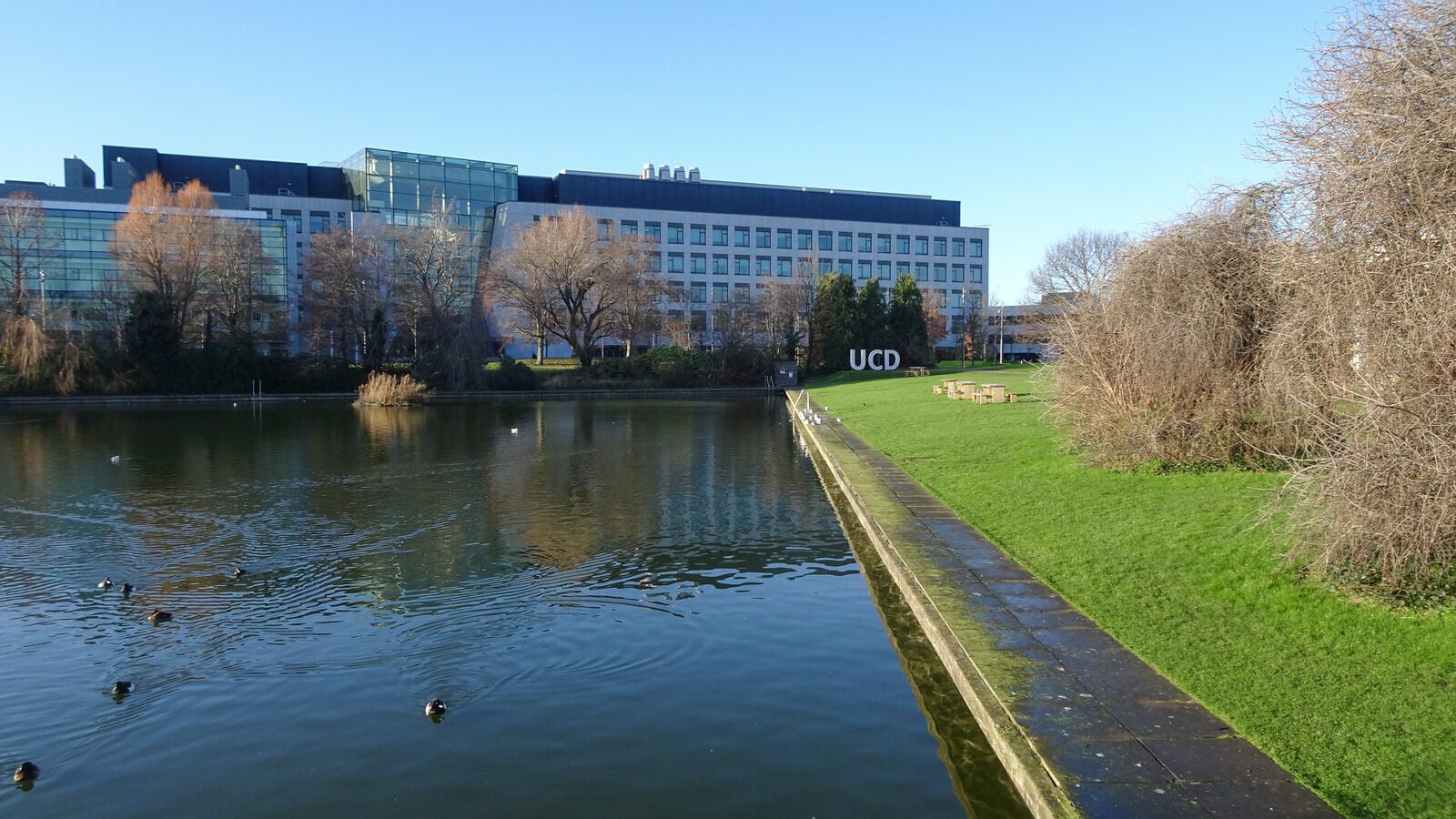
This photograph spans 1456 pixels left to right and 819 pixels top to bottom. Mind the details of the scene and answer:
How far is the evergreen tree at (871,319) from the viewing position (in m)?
64.6

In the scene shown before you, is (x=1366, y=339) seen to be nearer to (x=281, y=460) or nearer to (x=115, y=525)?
(x=115, y=525)

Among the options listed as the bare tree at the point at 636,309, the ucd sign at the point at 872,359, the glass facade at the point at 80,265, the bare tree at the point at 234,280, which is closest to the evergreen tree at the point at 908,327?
the ucd sign at the point at 872,359

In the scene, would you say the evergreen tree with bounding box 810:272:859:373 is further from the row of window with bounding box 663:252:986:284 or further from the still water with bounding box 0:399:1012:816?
the still water with bounding box 0:399:1012:816

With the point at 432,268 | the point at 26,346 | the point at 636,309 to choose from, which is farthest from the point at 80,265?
the point at 636,309

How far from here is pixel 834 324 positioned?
6384 cm

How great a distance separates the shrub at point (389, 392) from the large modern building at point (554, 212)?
17.8 meters

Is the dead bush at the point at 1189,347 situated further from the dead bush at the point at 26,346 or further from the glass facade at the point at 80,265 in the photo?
the glass facade at the point at 80,265

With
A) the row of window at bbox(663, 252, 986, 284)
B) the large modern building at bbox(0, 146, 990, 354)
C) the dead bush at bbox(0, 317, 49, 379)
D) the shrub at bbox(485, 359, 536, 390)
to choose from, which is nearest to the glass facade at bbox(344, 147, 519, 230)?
the large modern building at bbox(0, 146, 990, 354)

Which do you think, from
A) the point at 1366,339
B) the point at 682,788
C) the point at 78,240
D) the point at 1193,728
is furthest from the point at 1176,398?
the point at 78,240

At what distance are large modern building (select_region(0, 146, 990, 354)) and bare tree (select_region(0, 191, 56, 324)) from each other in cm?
329

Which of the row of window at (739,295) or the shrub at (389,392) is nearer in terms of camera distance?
the shrub at (389,392)

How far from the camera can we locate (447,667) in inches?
315

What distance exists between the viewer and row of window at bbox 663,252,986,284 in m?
83.0

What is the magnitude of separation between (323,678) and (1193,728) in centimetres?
632
